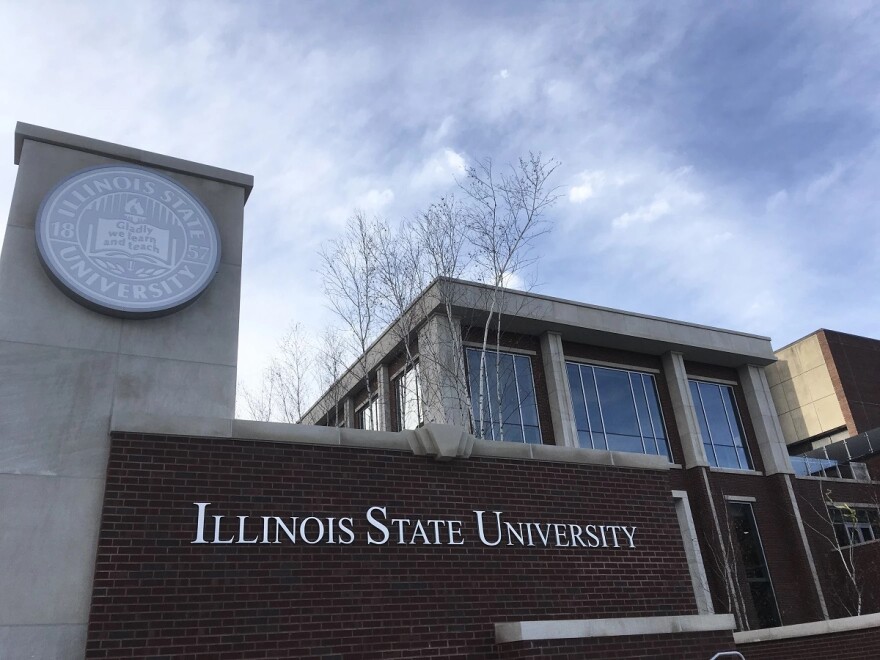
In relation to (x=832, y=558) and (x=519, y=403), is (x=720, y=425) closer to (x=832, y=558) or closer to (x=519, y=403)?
(x=832, y=558)

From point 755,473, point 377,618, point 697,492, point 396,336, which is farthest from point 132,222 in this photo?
point 755,473

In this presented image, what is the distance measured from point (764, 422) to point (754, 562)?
479 cm

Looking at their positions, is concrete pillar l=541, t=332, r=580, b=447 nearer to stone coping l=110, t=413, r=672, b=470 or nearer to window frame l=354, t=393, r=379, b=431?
window frame l=354, t=393, r=379, b=431

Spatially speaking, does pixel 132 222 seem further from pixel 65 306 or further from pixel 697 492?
pixel 697 492

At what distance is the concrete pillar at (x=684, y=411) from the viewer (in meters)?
23.3

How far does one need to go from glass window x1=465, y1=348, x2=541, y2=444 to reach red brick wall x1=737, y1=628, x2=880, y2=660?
8088 mm

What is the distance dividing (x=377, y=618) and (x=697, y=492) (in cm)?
1738

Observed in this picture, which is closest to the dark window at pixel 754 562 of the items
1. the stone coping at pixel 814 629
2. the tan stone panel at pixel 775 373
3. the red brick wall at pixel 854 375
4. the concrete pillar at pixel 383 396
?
the stone coping at pixel 814 629

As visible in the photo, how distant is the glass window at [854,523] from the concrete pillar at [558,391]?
1058 centimetres

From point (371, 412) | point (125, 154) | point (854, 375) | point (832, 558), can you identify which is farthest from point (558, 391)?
point (854, 375)

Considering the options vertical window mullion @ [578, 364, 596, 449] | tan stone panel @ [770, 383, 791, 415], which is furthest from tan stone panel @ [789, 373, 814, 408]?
vertical window mullion @ [578, 364, 596, 449]

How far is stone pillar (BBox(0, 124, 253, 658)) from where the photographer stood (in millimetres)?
6766

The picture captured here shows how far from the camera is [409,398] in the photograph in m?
21.7

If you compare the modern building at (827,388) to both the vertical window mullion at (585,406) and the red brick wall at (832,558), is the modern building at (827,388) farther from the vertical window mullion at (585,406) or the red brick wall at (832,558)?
the vertical window mullion at (585,406)
